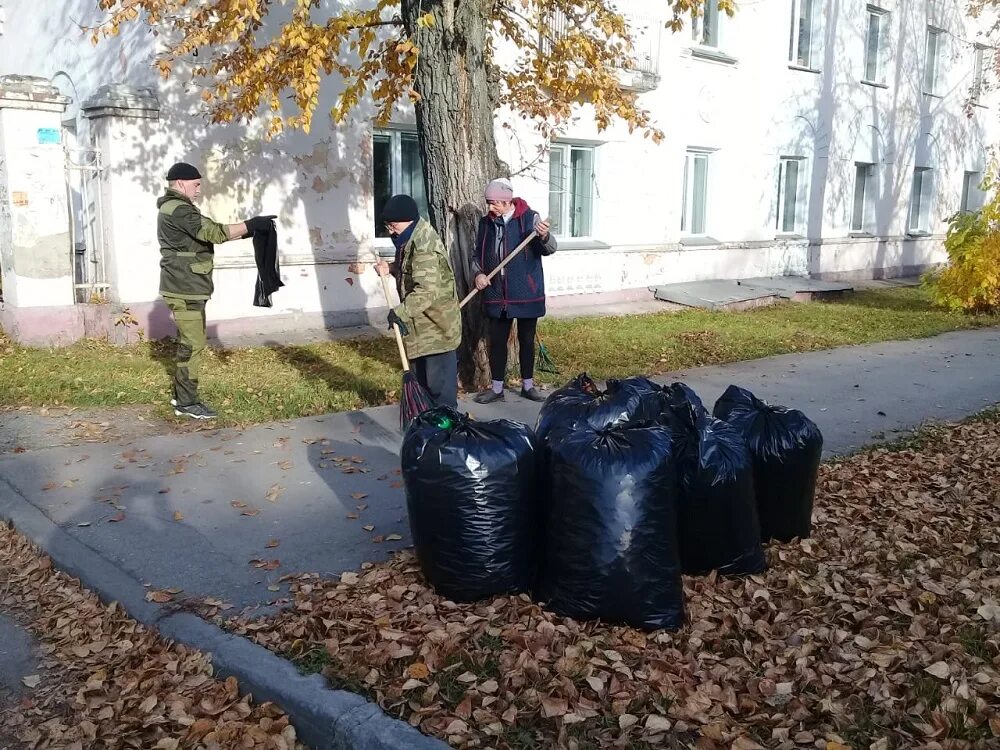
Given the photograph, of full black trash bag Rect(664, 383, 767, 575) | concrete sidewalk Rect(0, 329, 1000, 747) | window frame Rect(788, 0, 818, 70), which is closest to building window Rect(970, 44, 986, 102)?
window frame Rect(788, 0, 818, 70)

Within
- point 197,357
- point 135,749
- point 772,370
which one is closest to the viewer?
point 135,749

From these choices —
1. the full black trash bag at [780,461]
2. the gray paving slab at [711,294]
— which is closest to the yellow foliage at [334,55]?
the full black trash bag at [780,461]

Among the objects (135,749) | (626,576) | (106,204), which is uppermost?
(106,204)

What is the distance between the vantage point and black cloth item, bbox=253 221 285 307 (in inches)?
272

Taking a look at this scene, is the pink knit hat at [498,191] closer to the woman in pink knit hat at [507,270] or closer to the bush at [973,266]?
the woman in pink knit hat at [507,270]

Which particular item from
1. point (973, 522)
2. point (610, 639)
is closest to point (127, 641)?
point (610, 639)

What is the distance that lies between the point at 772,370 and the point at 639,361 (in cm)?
136

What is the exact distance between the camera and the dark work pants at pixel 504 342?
762cm

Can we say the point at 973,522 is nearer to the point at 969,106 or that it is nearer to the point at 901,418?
the point at 901,418

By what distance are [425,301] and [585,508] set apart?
100 inches

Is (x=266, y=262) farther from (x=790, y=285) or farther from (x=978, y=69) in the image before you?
(x=978, y=69)

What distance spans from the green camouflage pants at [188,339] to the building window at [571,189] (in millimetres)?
8264

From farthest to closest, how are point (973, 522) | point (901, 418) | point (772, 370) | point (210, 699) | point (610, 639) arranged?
1. point (772, 370)
2. point (901, 418)
3. point (973, 522)
4. point (610, 639)
5. point (210, 699)

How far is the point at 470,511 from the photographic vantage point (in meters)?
3.68
